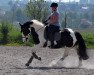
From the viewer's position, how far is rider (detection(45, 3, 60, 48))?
13.5 meters

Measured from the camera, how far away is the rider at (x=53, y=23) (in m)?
13.5

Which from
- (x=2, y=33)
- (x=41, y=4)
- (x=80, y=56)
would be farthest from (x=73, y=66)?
(x=41, y=4)

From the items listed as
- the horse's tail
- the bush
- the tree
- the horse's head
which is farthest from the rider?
the tree

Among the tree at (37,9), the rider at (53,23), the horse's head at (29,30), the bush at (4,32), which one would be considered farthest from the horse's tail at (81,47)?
the tree at (37,9)

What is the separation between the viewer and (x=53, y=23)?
13641 millimetres

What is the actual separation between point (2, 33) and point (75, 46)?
14.0 m

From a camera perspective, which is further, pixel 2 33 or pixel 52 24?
pixel 2 33

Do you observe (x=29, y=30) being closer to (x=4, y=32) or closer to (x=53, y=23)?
(x=53, y=23)

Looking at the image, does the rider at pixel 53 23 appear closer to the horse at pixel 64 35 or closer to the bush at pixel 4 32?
the horse at pixel 64 35

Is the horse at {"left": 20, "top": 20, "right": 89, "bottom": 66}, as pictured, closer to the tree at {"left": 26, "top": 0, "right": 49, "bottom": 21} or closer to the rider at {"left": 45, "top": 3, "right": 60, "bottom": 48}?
the rider at {"left": 45, "top": 3, "right": 60, "bottom": 48}

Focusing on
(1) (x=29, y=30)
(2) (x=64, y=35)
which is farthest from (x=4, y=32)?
(2) (x=64, y=35)

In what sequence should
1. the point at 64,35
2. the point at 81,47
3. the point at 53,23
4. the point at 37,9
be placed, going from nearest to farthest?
the point at 53,23, the point at 64,35, the point at 81,47, the point at 37,9

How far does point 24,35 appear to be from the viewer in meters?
13.9

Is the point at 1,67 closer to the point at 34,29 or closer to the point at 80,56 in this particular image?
the point at 34,29
